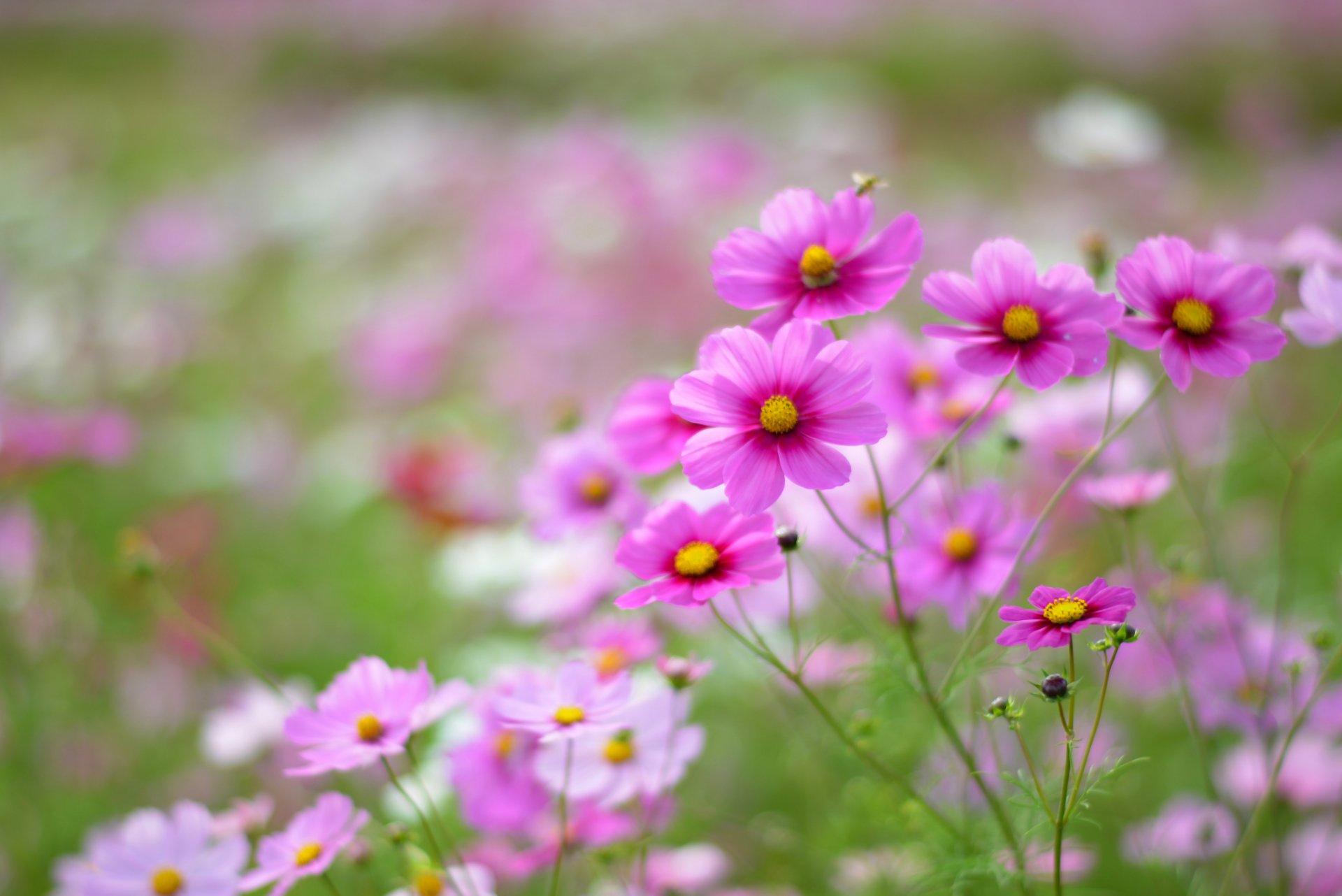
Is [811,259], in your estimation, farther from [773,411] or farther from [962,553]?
[962,553]

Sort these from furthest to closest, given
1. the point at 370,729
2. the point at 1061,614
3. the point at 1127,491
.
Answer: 1. the point at 1127,491
2. the point at 370,729
3. the point at 1061,614

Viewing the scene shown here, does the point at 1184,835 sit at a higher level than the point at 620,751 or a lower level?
lower

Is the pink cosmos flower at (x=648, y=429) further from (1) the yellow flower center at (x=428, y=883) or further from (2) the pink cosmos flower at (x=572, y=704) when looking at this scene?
(1) the yellow flower center at (x=428, y=883)

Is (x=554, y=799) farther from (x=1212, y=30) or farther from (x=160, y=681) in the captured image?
(x=1212, y=30)

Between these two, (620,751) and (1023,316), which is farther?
(620,751)

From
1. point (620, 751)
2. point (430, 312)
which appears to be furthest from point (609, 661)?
point (430, 312)

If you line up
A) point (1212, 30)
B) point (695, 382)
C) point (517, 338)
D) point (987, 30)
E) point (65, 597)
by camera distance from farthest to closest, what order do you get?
point (987, 30) < point (1212, 30) < point (517, 338) < point (65, 597) < point (695, 382)

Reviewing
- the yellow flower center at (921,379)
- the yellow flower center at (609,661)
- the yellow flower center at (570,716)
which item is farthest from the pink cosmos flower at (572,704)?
the yellow flower center at (921,379)

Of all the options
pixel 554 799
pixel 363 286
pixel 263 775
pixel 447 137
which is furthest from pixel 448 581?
pixel 447 137
